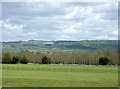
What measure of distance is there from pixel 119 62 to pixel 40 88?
86543 mm

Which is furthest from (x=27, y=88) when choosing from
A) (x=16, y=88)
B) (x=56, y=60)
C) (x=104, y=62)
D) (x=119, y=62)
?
(x=56, y=60)

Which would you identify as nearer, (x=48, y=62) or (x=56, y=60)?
(x=48, y=62)

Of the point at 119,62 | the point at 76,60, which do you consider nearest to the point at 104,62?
the point at 119,62

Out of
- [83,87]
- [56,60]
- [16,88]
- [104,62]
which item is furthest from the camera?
[56,60]

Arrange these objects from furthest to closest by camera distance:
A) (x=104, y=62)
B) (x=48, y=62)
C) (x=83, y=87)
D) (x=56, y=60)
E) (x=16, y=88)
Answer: (x=56, y=60) → (x=48, y=62) → (x=104, y=62) → (x=83, y=87) → (x=16, y=88)

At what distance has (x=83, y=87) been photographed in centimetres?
3083

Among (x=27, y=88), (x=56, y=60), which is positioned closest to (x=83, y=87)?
(x=27, y=88)

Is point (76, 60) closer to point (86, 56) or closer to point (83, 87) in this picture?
point (86, 56)

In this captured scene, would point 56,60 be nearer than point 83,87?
No

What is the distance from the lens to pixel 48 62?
10994cm

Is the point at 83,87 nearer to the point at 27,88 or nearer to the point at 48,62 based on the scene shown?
the point at 27,88

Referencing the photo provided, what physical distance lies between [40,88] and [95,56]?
10884 cm

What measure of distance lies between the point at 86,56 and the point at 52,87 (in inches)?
4266

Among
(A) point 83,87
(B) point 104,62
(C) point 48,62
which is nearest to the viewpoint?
(A) point 83,87
